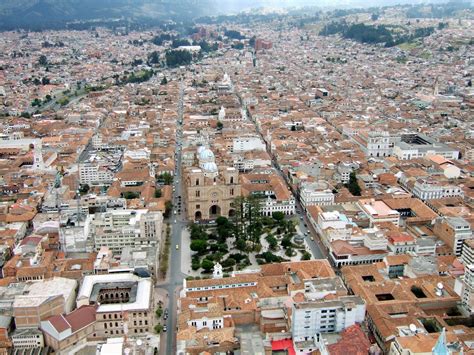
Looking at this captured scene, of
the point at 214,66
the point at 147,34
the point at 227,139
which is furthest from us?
the point at 147,34

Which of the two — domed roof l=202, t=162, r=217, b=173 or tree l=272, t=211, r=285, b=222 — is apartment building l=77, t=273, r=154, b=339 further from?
tree l=272, t=211, r=285, b=222

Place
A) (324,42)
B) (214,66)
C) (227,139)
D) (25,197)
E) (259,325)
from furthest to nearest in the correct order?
(324,42) < (214,66) < (227,139) < (25,197) < (259,325)

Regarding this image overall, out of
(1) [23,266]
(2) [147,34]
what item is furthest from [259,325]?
(2) [147,34]

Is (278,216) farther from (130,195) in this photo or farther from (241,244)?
(130,195)

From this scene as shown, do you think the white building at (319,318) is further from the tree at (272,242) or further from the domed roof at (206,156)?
the domed roof at (206,156)

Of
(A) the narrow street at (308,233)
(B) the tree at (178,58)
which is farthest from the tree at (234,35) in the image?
(A) the narrow street at (308,233)

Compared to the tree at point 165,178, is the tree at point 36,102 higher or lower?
lower

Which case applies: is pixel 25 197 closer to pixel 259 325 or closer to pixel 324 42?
pixel 259 325
